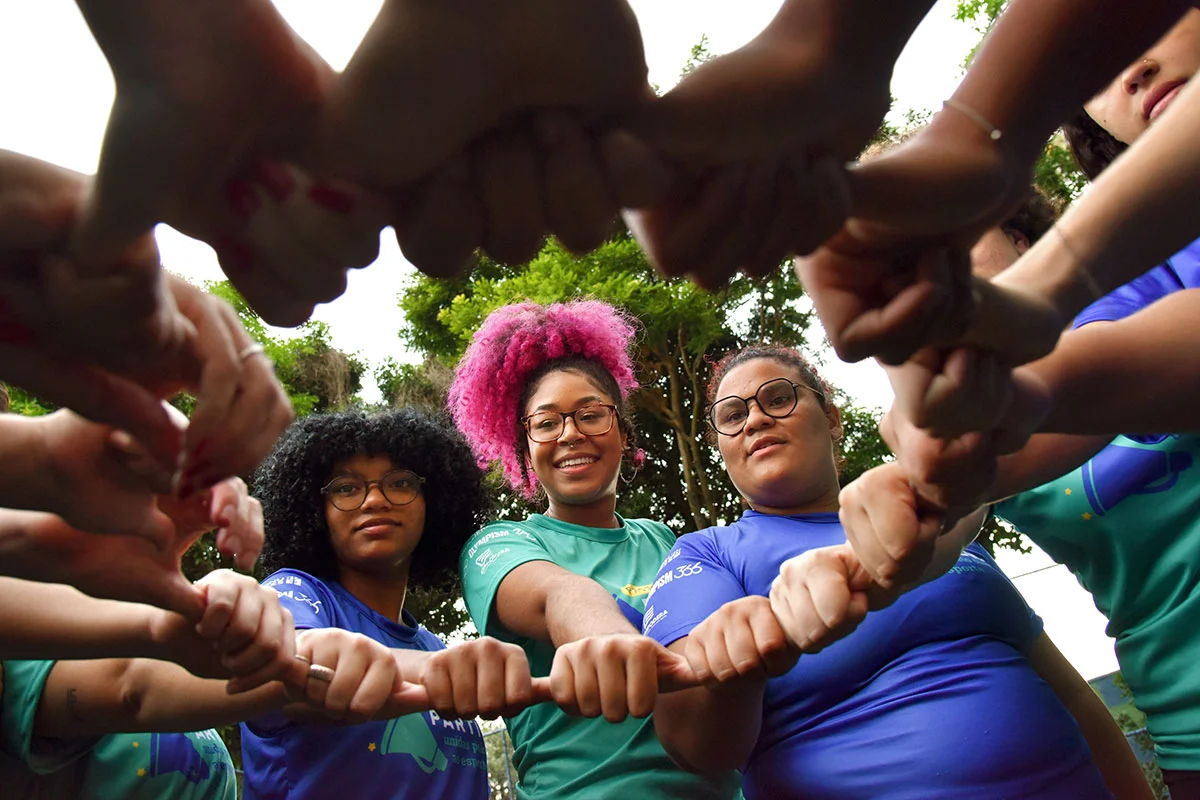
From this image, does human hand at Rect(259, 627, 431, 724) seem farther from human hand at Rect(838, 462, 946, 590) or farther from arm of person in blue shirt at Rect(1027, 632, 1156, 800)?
arm of person in blue shirt at Rect(1027, 632, 1156, 800)

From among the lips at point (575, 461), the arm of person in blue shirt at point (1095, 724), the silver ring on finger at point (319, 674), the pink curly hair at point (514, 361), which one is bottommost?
the arm of person in blue shirt at point (1095, 724)

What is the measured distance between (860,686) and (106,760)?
3.92 ft

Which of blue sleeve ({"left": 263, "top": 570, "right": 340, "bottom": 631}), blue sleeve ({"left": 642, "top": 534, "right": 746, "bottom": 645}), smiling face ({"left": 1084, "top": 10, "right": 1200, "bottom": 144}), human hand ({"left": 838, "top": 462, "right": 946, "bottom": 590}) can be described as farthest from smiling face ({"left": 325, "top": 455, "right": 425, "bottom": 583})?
smiling face ({"left": 1084, "top": 10, "right": 1200, "bottom": 144})

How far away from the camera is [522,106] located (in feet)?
1.81

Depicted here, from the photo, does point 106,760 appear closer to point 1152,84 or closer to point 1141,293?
point 1141,293

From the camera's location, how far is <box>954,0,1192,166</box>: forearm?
0.68 metres

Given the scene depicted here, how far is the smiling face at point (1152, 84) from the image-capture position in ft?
4.12

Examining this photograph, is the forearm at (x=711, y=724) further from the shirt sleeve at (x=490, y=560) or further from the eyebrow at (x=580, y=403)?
the eyebrow at (x=580, y=403)

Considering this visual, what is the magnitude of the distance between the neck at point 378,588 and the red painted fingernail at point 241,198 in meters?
1.47

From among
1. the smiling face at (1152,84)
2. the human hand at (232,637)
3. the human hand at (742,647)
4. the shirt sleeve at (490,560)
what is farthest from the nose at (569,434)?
the smiling face at (1152,84)

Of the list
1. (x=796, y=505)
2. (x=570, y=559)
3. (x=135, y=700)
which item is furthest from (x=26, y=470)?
(x=796, y=505)

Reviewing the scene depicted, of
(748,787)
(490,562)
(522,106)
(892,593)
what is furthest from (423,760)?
(522,106)

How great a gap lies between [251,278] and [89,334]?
12 cm

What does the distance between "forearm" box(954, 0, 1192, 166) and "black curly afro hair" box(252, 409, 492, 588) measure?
176 centimetres
